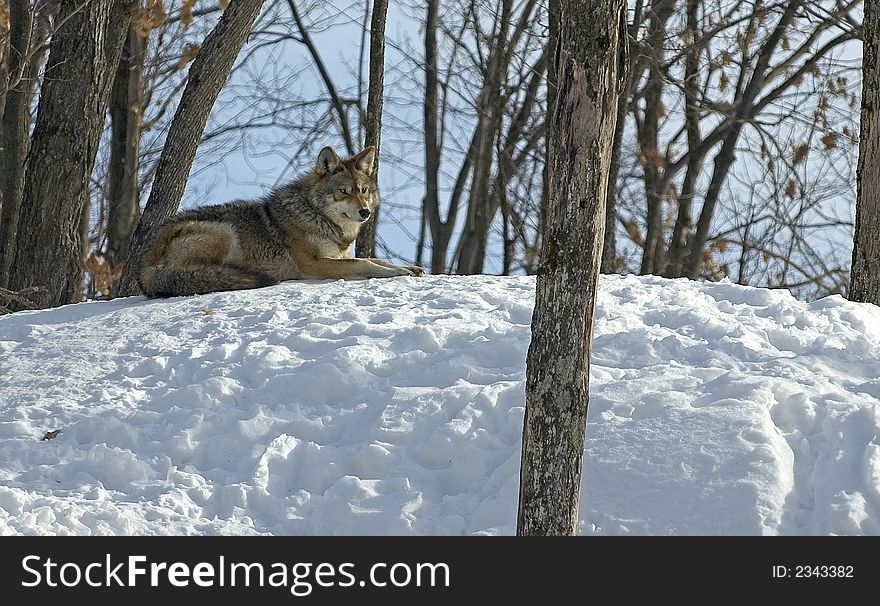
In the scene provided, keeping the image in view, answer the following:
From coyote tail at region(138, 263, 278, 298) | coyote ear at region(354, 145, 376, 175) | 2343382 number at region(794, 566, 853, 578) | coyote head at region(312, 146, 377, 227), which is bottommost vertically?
2343382 number at region(794, 566, 853, 578)

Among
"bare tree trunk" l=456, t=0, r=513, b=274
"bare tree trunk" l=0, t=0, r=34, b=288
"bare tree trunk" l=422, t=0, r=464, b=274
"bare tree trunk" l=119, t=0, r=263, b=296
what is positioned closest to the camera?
"bare tree trunk" l=119, t=0, r=263, b=296

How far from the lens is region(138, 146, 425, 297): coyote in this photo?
9.77 m

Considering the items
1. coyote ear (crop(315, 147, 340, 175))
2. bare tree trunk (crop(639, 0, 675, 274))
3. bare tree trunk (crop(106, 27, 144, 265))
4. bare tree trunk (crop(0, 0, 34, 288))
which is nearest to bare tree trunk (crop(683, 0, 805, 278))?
bare tree trunk (crop(639, 0, 675, 274))

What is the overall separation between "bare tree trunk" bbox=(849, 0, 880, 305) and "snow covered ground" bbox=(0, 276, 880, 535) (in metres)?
0.71

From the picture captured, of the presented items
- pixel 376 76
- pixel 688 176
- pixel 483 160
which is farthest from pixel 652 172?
pixel 376 76

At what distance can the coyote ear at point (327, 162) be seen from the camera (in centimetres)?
1045

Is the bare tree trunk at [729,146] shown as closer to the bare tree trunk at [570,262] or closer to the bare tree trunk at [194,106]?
the bare tree trunk at [194,106]

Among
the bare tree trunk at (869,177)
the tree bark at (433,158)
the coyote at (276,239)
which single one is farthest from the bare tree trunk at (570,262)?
the tree bark at (433,158)

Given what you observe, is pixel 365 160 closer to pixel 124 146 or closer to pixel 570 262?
pixel 570 262

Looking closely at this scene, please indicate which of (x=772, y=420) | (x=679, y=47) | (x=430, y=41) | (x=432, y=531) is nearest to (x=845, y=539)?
(x=772, y=420)

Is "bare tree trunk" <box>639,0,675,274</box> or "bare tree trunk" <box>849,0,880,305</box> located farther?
"bare tree trunk" <box>639,0,675,274</box>

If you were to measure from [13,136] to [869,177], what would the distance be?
10072 millimetres

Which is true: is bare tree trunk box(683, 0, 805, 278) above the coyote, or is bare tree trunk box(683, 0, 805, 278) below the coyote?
above

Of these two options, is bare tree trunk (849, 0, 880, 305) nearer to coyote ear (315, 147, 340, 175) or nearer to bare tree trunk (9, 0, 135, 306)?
coyote ear (315, 147, 340, 175)
